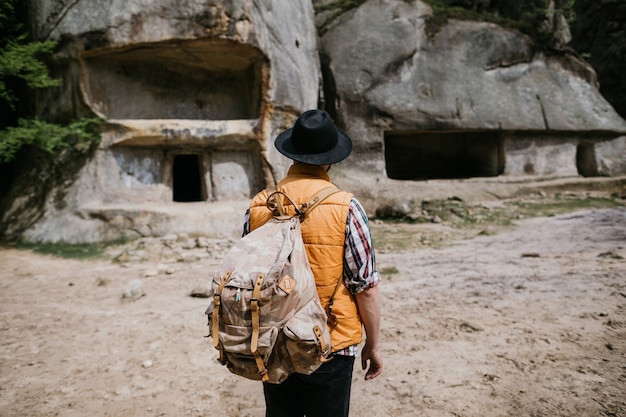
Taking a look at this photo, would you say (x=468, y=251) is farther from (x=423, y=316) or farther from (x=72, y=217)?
(x=72, y=217)

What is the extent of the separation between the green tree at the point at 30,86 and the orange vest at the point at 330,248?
7054mm

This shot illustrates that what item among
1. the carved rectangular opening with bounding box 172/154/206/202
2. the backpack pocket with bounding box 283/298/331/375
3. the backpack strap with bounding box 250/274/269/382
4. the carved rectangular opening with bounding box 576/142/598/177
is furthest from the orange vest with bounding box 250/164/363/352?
the carved rectangular opening with bounding box 576/142/598/177

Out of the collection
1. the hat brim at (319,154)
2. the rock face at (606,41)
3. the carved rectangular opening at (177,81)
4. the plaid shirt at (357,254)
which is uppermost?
the rock face at (606,41)

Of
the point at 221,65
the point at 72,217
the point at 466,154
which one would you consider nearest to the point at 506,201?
the point at 466,154

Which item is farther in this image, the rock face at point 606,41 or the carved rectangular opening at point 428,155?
the rock face at point 606,41

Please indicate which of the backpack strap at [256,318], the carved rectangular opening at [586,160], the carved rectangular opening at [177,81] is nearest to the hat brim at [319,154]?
the backpack strap at [256,318]

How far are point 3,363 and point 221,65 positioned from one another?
6944mm

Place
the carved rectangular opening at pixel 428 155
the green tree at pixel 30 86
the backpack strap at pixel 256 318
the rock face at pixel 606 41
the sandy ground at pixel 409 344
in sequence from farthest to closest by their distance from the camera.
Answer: the rock face at pixel 606 41
the carved rectangular opening at pixel 428 155
the green tree at pixel 30 86
the sandy ground at pixel 409 344
the backpack strap at pixel 256 318

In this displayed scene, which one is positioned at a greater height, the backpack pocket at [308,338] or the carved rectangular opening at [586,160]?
the carved rectangular opening at [586,160]

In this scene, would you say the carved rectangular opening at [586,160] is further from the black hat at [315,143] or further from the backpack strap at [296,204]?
the backpack strap at [296,204]

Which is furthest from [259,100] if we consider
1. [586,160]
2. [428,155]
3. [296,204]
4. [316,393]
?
[586,160]

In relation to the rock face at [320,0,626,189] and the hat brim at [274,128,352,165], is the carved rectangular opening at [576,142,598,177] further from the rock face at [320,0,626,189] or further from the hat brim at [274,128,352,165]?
the hat brim at [274,128,352,165]

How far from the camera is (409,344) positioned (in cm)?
300

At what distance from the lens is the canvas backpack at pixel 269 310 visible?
1.20 m
